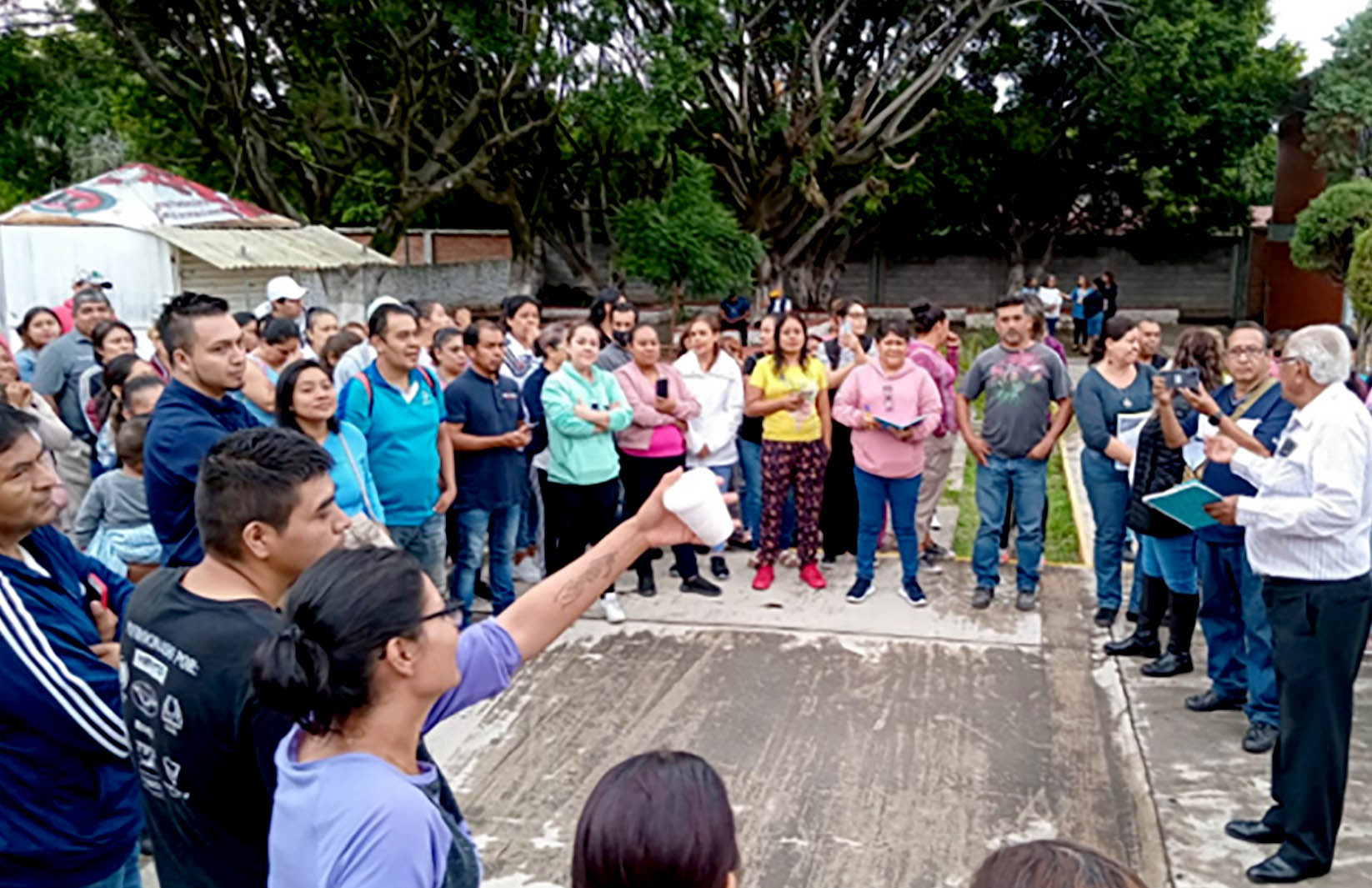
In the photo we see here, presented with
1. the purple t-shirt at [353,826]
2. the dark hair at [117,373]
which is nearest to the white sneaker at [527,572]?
the dark hair at [117,373]

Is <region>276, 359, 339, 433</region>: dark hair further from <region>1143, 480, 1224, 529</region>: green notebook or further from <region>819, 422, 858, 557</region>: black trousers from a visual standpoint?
<region>819, 422, 858, 557</region>: black trousers

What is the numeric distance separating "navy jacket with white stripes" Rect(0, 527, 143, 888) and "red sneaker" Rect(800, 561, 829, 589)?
4699 millimetres

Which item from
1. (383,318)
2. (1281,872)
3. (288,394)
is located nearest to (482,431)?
(383,318)

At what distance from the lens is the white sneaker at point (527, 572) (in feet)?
22.7

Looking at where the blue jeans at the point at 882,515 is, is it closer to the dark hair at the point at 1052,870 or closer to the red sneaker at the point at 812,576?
the red sneaker at the point at 812,576

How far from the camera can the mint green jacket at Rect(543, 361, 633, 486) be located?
5.93m

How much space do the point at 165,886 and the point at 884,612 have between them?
4.59 meters

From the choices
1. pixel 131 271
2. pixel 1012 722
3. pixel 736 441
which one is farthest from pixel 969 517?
pixel 131 271

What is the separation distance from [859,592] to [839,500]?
964mm

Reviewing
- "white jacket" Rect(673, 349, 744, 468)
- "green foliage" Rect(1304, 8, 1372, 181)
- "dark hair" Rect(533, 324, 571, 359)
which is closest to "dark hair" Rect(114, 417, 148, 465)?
"dark hair" Rect(533, 324, 571, 359)

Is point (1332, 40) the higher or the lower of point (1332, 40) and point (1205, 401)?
the higher

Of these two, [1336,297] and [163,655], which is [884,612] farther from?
[1336,297]

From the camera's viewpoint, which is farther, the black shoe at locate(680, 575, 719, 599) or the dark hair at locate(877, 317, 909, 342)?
the black shoe at locate(680, 575, 719, 599)

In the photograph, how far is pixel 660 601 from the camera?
644 centimetres
